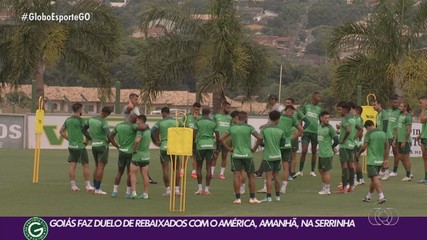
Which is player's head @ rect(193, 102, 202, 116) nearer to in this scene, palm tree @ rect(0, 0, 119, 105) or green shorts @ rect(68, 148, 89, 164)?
green shorts @ rect(68, 148, 89, 164)

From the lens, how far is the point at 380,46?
131 feet

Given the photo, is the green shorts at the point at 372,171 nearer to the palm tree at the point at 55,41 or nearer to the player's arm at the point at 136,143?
the player's arm at the point at 136,143

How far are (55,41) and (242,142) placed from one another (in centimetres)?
2055

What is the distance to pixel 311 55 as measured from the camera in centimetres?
13750

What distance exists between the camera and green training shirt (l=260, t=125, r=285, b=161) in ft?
72.6

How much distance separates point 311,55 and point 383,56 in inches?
3861

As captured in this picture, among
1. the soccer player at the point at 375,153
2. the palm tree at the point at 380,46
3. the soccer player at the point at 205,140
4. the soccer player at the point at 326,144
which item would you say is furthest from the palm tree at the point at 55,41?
the soccer player at the point at 375,153

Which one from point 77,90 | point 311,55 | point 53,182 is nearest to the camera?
point 53,182

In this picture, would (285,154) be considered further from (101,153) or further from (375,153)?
(101,153)

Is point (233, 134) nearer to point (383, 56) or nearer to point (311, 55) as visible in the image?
point (383, 56)

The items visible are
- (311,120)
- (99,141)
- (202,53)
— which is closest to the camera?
(99,141)

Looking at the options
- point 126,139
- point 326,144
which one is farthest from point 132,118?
point 326,144

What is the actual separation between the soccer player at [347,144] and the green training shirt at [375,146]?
6.91ft

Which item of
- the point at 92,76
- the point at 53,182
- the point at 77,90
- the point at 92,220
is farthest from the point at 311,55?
the point at 92,220
